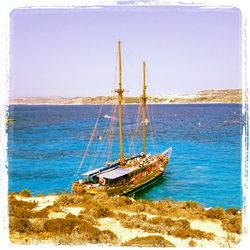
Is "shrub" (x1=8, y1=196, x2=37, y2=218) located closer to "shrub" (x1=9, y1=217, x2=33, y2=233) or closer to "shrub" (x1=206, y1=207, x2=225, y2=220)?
"shrub" (x1=9, y1=217, x2=33, y2=233)

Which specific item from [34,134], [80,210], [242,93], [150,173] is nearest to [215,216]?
[80,210]

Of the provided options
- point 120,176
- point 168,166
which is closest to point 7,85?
point 120,176

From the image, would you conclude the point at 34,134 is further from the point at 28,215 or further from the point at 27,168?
the point at 28,215

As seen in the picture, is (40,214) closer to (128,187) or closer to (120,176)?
(120,176)

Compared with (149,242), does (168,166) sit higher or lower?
lower

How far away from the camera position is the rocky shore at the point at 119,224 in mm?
12062

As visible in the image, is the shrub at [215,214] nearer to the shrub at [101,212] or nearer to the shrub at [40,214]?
the shrub at [101,212]

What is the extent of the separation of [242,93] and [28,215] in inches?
403

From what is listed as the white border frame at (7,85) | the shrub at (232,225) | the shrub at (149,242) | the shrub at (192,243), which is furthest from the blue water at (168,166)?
the shrub at (192,243)

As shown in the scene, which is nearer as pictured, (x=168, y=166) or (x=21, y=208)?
(x=21, y=208)

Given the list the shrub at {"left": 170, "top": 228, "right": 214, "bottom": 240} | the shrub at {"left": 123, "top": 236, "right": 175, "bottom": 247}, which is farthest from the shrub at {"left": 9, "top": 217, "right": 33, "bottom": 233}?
the shrub at {"left": 170, "top": 228, "right": 214, "bottom": 240}

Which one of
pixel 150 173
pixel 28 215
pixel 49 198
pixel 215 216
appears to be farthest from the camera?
pixel 150 173

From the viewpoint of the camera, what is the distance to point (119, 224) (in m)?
15.0

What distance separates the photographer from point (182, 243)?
1255 centimetres
